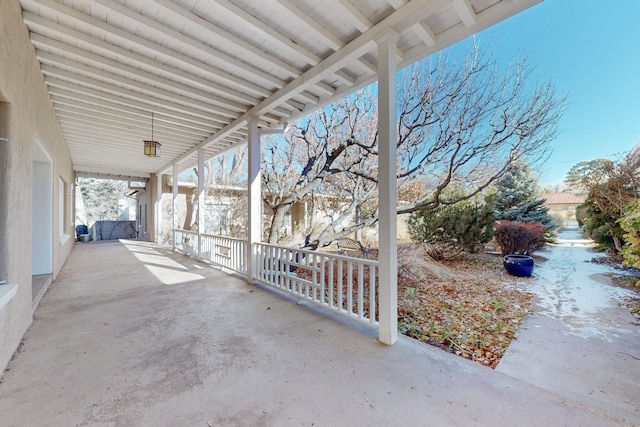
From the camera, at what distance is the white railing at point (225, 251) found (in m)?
5.02

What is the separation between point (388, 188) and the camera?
247 centimetres

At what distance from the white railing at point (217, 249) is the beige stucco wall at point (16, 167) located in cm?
275

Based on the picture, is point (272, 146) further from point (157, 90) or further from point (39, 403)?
point (39, 403)

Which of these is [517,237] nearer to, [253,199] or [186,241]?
[253,199]

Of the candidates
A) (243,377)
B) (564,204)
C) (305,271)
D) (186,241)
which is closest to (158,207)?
(186,241)

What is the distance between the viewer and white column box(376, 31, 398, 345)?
247 cm

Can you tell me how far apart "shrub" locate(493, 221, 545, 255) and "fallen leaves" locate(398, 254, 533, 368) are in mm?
1619

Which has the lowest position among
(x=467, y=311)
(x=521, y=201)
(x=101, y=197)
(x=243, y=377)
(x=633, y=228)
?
(x=467, y=311)

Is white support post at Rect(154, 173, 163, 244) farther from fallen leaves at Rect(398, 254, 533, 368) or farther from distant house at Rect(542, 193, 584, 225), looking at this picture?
distant house at Rect(542, 193, 584, 225)

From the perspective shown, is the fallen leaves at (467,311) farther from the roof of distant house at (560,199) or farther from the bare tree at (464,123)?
the roof of distant house at (560,199)

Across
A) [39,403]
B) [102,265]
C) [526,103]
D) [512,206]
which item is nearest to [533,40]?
[526,103]

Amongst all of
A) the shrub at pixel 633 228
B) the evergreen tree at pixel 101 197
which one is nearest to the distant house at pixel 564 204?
the shrub at pixel 633 228

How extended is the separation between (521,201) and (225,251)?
10.5 metres

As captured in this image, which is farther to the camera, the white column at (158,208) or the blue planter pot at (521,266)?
the white column at (158,208)
